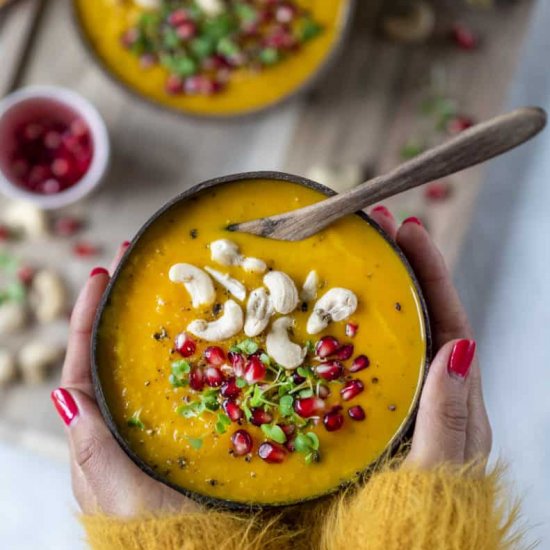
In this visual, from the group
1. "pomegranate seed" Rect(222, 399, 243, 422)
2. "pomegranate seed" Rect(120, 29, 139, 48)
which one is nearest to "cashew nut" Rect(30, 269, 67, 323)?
"pomegranate seed" Rect(120, 29, 139, 48)

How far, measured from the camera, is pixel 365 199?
1.22 metres

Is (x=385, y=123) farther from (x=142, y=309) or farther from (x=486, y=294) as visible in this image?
(x=142, y=309)

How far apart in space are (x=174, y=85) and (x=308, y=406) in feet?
3.25

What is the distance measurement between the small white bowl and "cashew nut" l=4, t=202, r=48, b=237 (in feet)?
0.17

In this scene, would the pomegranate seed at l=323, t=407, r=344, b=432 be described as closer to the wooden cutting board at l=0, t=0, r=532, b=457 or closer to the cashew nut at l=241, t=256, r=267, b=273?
the cashew nut at l=241, t=256, r=267, b=273

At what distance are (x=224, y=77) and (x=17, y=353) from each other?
2.78 feet

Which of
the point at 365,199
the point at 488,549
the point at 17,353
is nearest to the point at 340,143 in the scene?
the point at 365,199

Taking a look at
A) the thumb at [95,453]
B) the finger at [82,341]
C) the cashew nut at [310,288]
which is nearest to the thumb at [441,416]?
the cashew nut at [310,288]

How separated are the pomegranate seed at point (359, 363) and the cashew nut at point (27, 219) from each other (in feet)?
3.45

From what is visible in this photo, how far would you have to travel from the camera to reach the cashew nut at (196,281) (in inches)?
48.4

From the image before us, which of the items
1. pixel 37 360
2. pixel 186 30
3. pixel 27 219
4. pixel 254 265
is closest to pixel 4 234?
pixel 27 219

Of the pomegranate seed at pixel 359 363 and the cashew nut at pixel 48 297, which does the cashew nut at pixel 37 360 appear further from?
the pomegranate seed at pixel 359 363

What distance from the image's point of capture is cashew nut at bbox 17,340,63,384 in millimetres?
1933

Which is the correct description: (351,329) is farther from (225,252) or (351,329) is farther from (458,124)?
(458,124)
